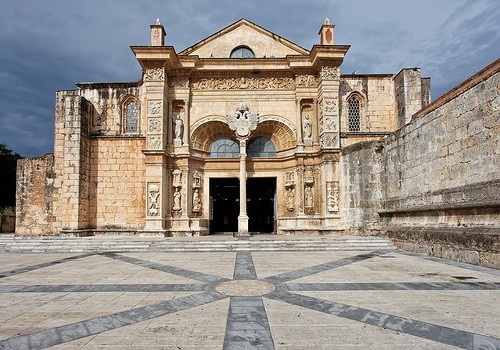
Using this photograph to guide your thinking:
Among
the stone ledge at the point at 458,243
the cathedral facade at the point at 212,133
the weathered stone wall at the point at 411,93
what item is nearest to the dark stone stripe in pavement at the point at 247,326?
the stone ledge at the point at 458,243

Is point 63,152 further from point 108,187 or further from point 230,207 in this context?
point 230,207

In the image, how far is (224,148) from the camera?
20.7 meters

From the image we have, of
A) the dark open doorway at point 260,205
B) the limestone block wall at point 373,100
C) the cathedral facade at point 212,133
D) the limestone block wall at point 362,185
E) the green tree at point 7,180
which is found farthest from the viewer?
the green tree at point 7,180

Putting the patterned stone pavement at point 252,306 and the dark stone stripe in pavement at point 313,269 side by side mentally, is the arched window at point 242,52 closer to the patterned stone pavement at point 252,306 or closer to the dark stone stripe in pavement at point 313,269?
the dark stone stripe in pavement at point 313,269

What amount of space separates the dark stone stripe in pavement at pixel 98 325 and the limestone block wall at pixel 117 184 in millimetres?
14114

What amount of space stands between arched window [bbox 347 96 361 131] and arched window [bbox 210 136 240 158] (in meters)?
7.19

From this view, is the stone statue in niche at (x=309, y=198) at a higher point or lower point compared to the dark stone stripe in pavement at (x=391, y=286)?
higher

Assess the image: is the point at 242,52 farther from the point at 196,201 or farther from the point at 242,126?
the point at 196,201

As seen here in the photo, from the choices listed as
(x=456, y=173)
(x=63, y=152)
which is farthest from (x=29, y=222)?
(x=456, y=173)

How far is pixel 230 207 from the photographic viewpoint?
22875 millimetres

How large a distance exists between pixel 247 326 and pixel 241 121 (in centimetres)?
1517

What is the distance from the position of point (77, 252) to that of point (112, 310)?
9.28 meters

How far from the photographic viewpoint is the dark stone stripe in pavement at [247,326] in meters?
3.77

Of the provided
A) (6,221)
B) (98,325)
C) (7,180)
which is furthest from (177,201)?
(7,180)
